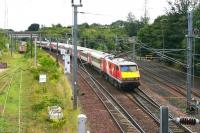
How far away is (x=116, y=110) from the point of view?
29.2 m

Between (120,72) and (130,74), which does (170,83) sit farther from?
(120,72)

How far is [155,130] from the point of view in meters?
23.6

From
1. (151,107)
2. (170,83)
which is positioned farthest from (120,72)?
(170,83)

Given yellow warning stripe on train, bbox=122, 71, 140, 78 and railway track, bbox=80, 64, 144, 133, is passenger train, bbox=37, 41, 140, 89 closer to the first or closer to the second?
yellow warning stripe on train, bbox=122, 71, 140, 78

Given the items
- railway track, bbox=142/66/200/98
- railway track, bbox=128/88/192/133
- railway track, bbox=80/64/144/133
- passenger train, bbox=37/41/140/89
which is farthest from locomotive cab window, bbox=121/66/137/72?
railway track, bbox=142/66/200/98

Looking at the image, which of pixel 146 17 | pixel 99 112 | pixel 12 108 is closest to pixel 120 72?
pixel 99 112

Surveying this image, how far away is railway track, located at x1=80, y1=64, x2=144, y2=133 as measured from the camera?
78.7ft

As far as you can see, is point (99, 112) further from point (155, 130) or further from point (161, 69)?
point (161, 69)

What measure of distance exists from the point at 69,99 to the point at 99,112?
475cm

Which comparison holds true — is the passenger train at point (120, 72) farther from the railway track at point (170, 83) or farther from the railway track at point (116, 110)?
the railway track at point (170, 83)

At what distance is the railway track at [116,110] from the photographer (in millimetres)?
23983

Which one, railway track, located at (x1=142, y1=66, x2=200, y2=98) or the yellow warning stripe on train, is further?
railway track, located at (x1=142, y1=66, x2=200, y2=98)

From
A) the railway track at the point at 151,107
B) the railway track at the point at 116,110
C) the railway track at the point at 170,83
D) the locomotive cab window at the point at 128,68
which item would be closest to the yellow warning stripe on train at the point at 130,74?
the locomotive cab window at the point at 128,68

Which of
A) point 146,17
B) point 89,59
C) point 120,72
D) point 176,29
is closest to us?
point 120,72
